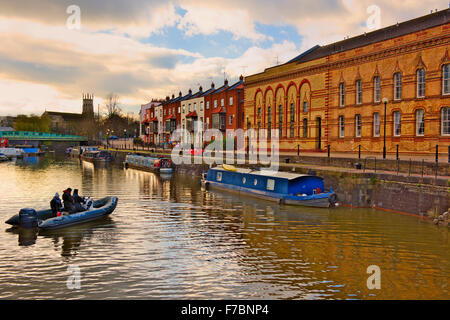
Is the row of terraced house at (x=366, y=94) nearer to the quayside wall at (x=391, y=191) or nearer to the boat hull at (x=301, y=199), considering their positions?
the quayside wall at (x=391, y=191)

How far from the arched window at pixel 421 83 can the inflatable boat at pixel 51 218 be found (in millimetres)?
24223

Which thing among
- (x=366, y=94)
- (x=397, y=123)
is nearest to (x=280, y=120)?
(x=366, y=94)

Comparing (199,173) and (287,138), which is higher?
(287,138)

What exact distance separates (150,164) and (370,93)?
28156 mm

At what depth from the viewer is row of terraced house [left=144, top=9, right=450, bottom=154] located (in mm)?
28234

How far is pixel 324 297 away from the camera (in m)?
10.2

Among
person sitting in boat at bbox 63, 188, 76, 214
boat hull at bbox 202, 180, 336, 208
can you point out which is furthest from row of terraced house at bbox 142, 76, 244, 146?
person sitting in boat at bbox 63, 188, 76, 214

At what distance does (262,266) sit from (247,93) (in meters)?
41.1

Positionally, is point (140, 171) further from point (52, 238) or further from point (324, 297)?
point (324, 297)

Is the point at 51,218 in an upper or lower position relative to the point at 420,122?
lower

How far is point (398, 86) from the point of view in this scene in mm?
31109

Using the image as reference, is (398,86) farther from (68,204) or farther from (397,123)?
(68,204)
